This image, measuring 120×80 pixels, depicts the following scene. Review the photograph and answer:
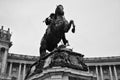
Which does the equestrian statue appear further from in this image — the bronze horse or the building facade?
the building facade

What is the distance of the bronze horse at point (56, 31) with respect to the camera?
31.1 ft

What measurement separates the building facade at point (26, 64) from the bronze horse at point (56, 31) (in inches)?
2436

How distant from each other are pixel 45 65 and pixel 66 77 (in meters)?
1.32

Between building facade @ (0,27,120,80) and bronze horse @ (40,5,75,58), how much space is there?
2436 inches

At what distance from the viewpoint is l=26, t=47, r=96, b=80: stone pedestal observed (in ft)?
25.4

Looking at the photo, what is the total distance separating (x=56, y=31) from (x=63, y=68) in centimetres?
224

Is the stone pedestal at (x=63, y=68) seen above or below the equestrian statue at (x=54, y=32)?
below

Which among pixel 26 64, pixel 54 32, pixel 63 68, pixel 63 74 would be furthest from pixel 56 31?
pixel 26 64

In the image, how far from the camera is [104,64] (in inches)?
2835

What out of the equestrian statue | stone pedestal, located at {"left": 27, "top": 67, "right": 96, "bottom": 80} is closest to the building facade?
the equestrian statue

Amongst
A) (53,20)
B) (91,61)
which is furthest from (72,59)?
(91,61)

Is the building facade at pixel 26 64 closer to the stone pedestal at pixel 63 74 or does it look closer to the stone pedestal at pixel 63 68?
the stone pedestal at pixel 63 68

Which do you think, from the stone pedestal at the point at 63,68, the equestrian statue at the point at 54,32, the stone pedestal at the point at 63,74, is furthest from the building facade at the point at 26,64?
the stone pedestal at the point at 63,74

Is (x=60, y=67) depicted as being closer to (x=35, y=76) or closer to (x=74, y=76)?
(x=74, y=76)
